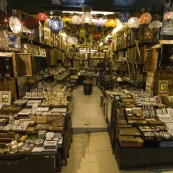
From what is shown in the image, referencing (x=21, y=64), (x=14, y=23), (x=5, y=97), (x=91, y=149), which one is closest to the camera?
(x=14, y=23)

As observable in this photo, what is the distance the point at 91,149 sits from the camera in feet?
8.57

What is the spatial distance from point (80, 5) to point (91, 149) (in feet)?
11.1

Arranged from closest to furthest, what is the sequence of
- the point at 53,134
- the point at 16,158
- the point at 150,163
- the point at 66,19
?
the point at 16,158 < the point at 53,134 < the point at 150,163 < the point at 66,19

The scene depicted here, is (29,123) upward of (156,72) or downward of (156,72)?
downward

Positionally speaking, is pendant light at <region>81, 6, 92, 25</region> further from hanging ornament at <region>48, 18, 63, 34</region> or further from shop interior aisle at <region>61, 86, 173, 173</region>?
shop interior aisle at <region>61, 86, 173, 173</region>

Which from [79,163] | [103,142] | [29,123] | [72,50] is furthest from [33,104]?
[72,50]

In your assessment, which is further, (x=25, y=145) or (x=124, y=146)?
(x=124, y=146)

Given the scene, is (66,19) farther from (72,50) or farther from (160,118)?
(72,50)

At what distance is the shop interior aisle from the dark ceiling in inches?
115

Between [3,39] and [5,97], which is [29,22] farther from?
[5,97]

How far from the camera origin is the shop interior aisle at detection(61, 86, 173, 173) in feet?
6.93

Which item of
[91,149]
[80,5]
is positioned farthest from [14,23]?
[91,149]

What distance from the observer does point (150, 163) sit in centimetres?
209

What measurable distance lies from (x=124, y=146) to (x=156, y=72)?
170 cm
